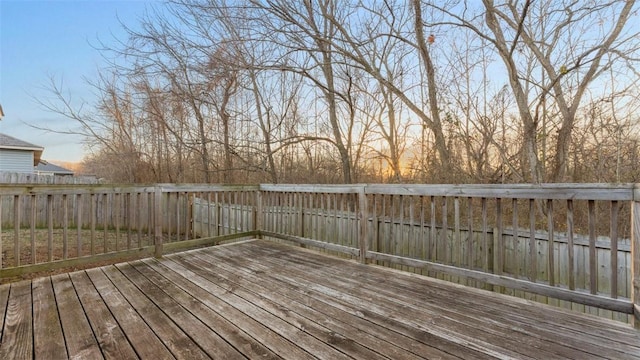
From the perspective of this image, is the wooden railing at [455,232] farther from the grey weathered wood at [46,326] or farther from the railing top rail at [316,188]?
the grey weathered wood at [46,326]

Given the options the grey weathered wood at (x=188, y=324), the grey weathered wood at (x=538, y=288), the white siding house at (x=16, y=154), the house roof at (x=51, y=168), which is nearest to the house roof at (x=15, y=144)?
the white siding house at (x=16, y=154)

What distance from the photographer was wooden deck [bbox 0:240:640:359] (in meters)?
1.65

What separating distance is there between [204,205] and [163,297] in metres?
5.20

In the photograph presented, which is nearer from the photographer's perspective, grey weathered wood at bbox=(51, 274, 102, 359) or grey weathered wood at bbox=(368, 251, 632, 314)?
grey weathered wood at bbox=(51, 274, 102, 359)

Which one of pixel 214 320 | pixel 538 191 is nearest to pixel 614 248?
pixel 538 191

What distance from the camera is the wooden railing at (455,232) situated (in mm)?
2098

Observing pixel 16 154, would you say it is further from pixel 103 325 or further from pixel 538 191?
pixel 538 191

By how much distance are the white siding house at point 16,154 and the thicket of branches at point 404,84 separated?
10269 mm

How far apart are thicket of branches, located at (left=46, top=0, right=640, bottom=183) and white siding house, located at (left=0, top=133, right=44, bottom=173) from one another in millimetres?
10269

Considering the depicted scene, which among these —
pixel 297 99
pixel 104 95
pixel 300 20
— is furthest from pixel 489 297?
pixel 104 95

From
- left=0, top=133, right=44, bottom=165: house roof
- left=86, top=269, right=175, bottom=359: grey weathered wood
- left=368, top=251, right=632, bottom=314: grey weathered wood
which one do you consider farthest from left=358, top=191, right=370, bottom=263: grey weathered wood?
left=0, top=133, right=44, bottom=165: house roof

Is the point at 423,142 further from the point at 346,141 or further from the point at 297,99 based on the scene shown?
the point at 297,99

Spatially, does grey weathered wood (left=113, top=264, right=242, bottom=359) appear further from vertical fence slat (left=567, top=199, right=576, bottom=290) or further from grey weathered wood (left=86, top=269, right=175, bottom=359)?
vertical fence slat (left=567, top=199, right=576, bottom=290)

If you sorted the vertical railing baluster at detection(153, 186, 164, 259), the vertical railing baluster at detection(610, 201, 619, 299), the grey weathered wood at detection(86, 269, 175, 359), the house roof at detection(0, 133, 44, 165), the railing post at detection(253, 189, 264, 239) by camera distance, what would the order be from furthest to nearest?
the house roof at detection(0, 133, 44, 165), the railing post at detection(253, 189, 264, 239), the vertical railing baluster at detection(153, 186, 164, 259), the vertical railing baluster at detection(610, 201, 619, 299), the grey weathered wood at detection(86, 269, 175, 359)
